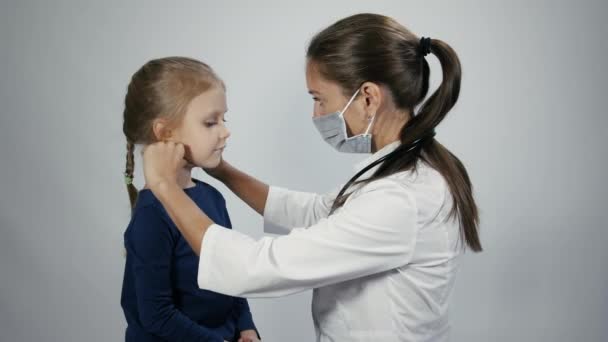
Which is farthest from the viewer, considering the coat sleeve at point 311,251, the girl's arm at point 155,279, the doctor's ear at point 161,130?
the doctor's ear at point 161,130

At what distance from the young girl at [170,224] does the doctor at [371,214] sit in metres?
0.12

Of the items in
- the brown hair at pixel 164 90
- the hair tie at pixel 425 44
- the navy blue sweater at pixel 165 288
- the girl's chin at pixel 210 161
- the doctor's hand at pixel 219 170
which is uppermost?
the hair tie at pixel 425 44

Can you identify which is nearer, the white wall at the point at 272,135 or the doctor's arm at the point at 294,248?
the doctor's arm at the point at 294,248

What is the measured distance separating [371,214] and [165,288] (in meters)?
0.47

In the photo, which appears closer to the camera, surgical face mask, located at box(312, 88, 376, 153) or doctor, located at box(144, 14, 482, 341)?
doctor, located at box(144, 14, 482, 341)

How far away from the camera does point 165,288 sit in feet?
4.05

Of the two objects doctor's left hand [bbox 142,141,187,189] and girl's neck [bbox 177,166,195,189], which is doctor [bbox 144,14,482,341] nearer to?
doctor's left hand [bbox 142,141,187,189]

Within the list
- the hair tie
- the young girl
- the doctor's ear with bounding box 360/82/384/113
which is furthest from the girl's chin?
the hair tie

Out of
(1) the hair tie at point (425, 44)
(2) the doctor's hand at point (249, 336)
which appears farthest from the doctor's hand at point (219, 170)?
(1) the hair tie at point (425, 44)

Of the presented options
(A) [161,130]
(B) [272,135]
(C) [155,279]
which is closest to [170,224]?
(C) [155,279]

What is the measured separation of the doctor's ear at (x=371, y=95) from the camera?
126cm

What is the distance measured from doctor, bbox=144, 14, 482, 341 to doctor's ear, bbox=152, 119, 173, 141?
124 millimetres

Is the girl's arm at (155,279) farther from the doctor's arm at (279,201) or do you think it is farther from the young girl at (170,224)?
the doctor's arm at (279,201)

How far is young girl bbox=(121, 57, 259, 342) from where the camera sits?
1232mm
